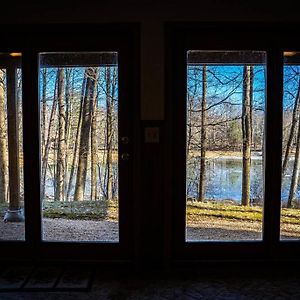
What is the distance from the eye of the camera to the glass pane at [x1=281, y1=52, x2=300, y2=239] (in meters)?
3.08

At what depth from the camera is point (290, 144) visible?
3.10 m

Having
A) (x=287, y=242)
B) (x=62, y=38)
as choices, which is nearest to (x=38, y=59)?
(x=62, y=38)

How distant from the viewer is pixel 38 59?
308 cm

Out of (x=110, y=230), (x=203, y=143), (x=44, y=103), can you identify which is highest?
(x=44, y=103)

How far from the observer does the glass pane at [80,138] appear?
308cm

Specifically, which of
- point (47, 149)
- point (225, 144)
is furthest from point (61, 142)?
point (225, 144)

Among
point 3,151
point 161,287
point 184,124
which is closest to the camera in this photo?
point 161,287

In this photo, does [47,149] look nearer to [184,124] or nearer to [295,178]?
[184,124]

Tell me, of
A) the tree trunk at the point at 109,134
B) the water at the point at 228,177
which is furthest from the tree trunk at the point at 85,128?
the water at the point at 228,177

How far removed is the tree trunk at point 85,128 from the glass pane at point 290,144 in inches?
60.4

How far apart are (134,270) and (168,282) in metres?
0.33

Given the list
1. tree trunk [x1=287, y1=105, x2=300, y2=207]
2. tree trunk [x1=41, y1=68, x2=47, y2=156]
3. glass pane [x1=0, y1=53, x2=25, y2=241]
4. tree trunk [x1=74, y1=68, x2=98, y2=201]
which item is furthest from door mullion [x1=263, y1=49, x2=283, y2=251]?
glass pane [x1=0, y1=53, x2=25, y2=241]

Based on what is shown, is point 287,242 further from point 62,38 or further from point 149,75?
point 62,38

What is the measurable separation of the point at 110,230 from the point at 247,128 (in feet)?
4.55
